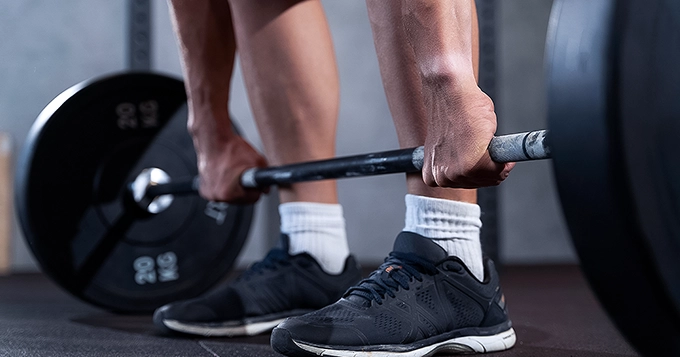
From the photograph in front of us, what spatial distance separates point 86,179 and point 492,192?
1.85 m

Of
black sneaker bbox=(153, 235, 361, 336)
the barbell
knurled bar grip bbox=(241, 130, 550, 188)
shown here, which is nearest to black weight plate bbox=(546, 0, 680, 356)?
the barbell

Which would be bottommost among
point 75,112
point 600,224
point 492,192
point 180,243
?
point 492,192

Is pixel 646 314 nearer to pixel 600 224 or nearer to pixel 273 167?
pixel 600 224

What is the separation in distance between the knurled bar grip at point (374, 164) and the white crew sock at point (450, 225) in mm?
64

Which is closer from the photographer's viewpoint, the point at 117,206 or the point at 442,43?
the point at 442,43

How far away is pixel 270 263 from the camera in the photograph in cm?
113

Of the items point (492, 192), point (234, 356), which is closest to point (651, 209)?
point (234, 356)

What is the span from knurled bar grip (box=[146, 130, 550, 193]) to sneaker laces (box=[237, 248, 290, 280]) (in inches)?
4.8

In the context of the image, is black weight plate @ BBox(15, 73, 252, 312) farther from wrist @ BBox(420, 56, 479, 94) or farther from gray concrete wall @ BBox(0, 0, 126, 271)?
gray concrete wall @ BBox(0, 0, 126, 271)

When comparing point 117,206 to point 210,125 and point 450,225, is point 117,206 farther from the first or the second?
point 450,225

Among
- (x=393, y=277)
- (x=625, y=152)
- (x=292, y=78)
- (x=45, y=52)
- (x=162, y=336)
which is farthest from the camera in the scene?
(x=45, y=52)

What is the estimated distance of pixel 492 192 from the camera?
289cm

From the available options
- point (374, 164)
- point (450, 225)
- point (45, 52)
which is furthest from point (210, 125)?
point (45, 52)

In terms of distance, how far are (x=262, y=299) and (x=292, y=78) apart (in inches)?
15.0
